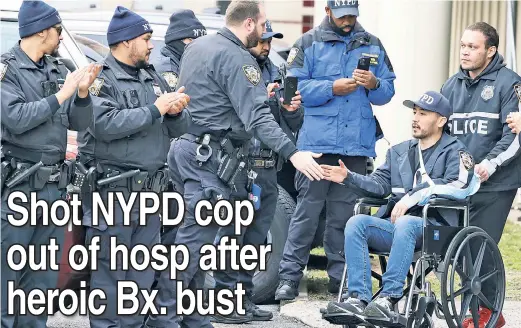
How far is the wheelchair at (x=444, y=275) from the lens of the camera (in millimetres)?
7113

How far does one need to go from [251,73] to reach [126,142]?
94 centimetres

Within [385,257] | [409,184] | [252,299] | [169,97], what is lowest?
[252,299]

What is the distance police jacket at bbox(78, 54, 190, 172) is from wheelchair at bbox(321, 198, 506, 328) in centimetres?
134

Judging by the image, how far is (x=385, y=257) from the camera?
7840 millimetres

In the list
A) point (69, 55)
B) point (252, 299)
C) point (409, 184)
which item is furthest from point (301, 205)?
point (69, 55)

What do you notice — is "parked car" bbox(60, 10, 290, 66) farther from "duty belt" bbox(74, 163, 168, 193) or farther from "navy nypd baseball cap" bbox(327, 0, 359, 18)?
"duty belt" bbox(74, 163, 168, 193)

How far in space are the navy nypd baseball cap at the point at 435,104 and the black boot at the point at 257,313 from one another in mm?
1707

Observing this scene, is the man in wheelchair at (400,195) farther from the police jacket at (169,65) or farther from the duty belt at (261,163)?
the police jacket at (169,65)

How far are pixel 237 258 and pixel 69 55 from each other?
1.70 meters

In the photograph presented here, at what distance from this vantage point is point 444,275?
718cm

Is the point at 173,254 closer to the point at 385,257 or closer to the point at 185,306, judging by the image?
the point at 185,306

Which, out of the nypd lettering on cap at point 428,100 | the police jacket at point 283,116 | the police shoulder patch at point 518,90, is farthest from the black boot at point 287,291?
the police shoulder patch at point 518,90

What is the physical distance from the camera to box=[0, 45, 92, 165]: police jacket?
6367mm

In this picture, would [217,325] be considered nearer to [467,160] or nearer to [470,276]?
[470,276]
